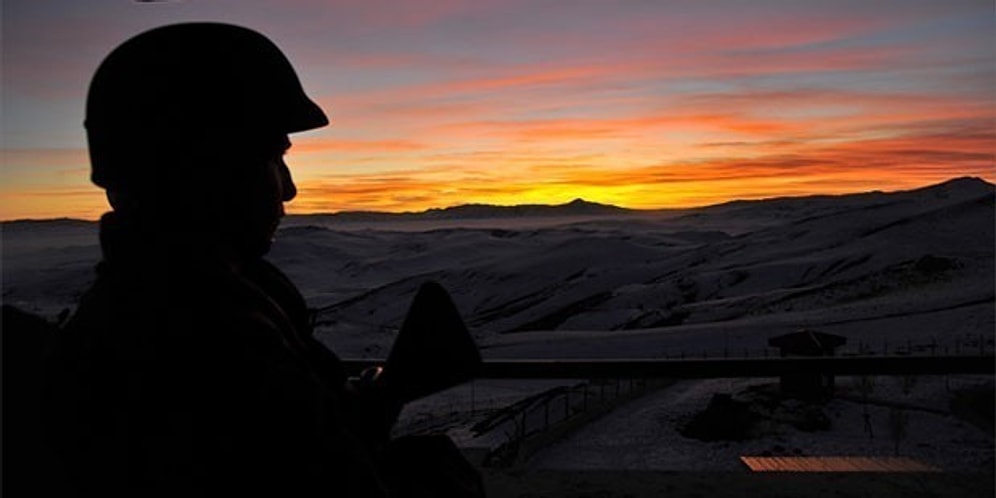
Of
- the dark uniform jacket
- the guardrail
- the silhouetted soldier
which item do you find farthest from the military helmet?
the guardrail

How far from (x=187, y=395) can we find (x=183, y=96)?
1.16 ft

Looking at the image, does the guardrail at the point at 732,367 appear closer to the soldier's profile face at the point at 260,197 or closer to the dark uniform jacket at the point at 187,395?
the soldier's profile face at the point at 260,197

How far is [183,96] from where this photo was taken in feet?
3.17

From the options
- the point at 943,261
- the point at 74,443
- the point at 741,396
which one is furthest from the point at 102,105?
the point at 943,261

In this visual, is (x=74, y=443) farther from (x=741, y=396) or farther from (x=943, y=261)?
(x=943, y=261)

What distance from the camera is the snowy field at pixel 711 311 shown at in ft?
40.1

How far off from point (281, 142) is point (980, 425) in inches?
517

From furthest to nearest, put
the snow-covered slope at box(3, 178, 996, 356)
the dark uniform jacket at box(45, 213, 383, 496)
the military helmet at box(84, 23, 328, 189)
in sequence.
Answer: the snow-covered slope at box(3, 178, 996, 356), the military helmet at box(84, 23, 328, 189), the dark uniform jacket at box(45, 213, 383, 496)

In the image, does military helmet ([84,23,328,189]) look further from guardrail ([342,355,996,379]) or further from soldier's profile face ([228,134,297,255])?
guardrail ([342,355,996,379])

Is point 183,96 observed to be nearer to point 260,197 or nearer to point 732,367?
point 260,197

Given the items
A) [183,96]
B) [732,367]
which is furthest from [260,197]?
[732,367]

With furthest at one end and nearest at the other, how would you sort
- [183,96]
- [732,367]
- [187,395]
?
[732,367] → [183,96] → [187,395]

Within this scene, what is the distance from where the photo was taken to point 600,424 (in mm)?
14477

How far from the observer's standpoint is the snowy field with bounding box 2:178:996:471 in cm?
1223
